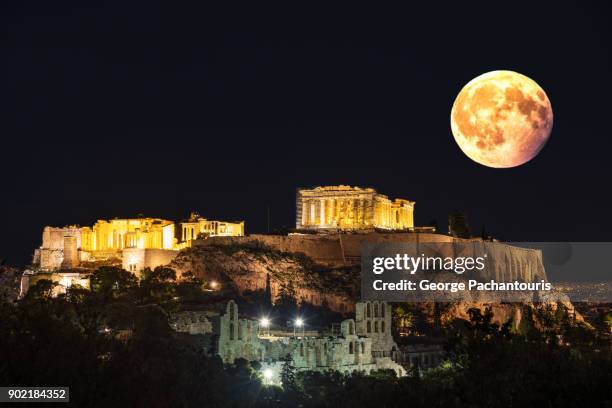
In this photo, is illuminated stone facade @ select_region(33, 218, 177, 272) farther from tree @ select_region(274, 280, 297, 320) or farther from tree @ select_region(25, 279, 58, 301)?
tree @ select_region(274, 280, 297, 320)

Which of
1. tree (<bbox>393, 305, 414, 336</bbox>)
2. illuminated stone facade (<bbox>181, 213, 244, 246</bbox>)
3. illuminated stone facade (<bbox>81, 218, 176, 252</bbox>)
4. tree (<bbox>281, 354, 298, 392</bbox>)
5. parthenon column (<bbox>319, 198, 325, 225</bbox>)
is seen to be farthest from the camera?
parthenon column (<bbox>319, 198, 325, 225</bbox>)

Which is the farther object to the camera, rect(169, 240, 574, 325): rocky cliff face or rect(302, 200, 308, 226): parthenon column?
rect(302, 200, 308, 226): parthenon column

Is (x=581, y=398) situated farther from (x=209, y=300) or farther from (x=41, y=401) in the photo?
(x=209, y=300)

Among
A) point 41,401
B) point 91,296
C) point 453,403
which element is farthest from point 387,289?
point 41,401

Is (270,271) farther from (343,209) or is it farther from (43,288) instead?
(43,288)

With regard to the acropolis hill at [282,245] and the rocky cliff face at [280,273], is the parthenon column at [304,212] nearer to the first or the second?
the acropolis hill at [282,245]

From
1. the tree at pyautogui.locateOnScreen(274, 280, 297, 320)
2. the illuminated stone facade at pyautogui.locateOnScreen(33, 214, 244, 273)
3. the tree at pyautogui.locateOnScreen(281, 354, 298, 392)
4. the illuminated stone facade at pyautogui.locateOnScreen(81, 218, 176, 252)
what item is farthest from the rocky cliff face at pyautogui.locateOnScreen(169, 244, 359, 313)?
the tree at pyautogui.locateOnScreen(281, 354, 298, 392)
